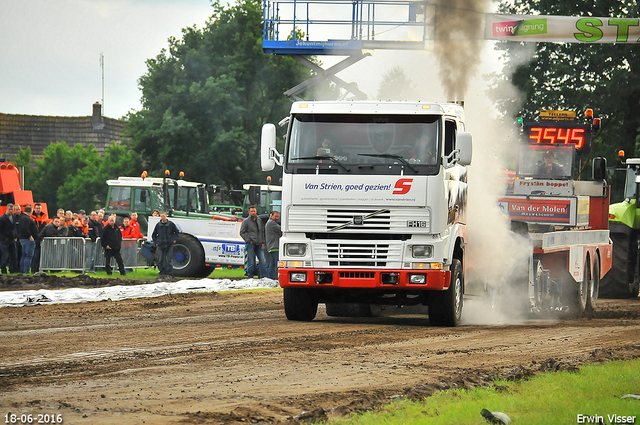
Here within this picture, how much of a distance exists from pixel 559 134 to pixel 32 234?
546 inches

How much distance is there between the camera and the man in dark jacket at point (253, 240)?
77.2 feet

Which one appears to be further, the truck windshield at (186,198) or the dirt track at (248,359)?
the truck windshield at (186,198)

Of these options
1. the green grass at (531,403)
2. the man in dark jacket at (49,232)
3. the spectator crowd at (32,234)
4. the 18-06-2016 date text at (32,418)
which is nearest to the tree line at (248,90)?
the spectator crowd at (32,234)

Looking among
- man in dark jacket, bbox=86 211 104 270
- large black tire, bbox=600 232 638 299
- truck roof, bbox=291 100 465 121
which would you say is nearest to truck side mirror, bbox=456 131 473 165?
truck roof, bbox=291 100 465 121

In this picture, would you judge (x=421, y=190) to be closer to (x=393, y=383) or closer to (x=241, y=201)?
(x=393, y=383)

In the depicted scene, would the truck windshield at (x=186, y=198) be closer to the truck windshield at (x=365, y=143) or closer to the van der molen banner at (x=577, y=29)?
the van der molen banner at (x=577, y=29)

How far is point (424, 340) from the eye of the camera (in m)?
11.6

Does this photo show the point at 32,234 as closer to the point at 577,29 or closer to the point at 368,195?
the point at 368,195

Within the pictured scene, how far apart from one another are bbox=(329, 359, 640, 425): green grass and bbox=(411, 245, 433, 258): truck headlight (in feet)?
12.8

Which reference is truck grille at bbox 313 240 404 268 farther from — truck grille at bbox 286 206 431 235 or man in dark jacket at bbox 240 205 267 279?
man in dark jacket at bbox 240 205 267 279

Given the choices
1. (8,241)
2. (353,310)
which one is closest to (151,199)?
(8,241)

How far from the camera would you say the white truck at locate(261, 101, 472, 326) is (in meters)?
12.5

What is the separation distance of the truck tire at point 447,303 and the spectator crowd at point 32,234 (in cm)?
1276

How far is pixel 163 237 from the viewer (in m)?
24.3
